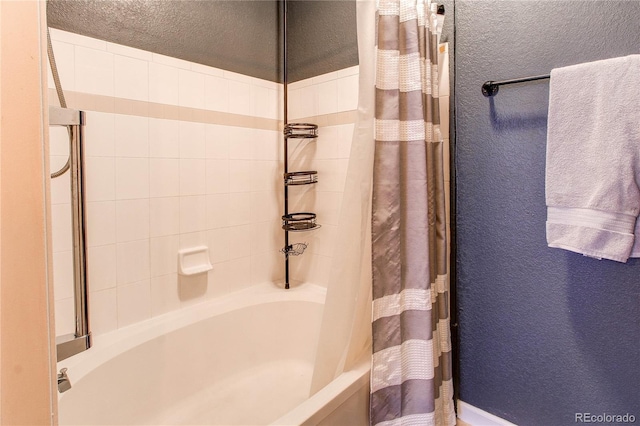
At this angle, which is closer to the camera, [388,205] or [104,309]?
[388,205]

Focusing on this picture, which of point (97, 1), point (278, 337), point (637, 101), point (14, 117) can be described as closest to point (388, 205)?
point (637, 101)

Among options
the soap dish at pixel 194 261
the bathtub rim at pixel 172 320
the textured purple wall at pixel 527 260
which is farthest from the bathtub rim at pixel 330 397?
the soap dish at pixel 194 261

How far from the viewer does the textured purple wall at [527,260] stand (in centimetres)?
109

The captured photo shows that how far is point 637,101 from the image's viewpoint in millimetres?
935

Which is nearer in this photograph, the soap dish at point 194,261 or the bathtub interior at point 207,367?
the bathtub interior at point 207,367

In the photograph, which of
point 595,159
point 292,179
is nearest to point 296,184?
point 292,179

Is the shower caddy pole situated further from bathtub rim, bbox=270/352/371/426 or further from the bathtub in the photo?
bathtub rim, bbox=270/352/371/426

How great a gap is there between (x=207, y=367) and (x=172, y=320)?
275mm

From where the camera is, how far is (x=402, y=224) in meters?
1.17

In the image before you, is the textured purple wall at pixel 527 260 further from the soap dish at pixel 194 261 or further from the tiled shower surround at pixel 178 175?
the soap dish at pixel 194 261

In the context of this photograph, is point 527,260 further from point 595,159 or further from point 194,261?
point 194,261

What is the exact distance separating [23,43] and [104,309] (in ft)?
4.37

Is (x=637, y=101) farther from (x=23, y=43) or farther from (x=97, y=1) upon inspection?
(x=97, y=1)

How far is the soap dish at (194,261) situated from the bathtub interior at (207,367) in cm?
20
